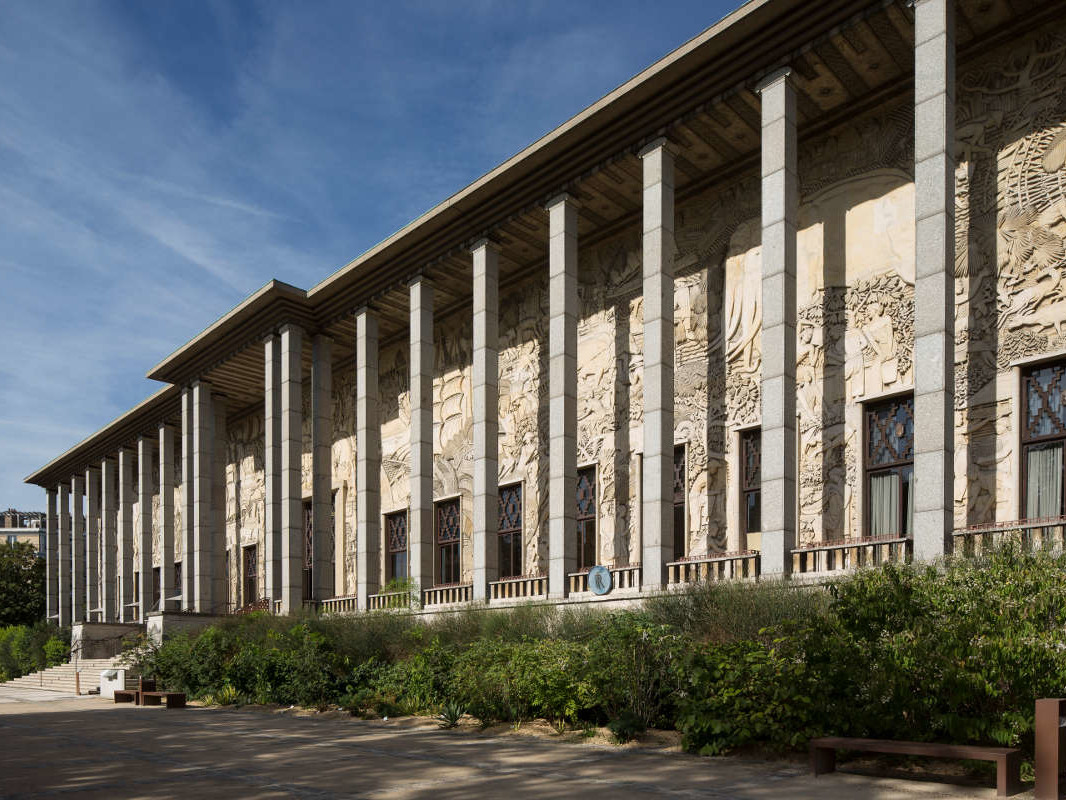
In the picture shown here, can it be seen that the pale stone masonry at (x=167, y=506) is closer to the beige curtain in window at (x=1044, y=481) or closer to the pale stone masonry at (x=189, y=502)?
the pale stone masonry at (x=189, y=502)

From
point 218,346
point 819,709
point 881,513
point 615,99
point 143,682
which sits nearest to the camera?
point 819,709

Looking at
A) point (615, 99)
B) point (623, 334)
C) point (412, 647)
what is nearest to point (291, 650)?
point (412, 647)

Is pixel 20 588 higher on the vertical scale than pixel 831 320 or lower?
lower

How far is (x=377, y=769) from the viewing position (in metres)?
9.41

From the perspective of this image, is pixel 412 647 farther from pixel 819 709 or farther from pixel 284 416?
pixel 284 416

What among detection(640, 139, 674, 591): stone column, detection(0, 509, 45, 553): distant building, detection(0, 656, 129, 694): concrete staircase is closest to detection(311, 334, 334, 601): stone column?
detection(0, 656, 129, 694): concrete staircase

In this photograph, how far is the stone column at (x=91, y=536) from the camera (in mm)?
48406

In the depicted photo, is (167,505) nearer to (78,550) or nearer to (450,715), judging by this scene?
(78,550)

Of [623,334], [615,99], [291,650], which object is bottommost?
[291,650]

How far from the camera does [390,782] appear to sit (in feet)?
28.2

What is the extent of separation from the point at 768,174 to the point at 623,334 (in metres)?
6.05

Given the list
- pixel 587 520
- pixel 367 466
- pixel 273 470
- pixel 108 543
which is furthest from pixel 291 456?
pixel 108 543

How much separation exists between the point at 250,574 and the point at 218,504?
352 centimetres

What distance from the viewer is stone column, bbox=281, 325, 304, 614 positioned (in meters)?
28.9
